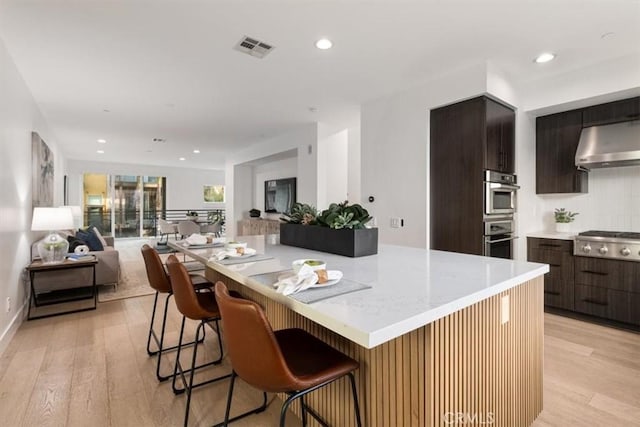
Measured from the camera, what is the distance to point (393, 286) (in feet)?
3.96

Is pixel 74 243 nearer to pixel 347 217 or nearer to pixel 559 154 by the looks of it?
pixel 347 217

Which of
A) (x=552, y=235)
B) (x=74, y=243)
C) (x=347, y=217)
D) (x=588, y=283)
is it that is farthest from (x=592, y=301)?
(x=74, y=243)

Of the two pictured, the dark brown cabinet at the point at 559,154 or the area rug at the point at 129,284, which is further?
the area rug at the point at 129,284

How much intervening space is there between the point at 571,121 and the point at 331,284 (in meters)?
3.81

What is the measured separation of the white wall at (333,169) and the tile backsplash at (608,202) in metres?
3.17

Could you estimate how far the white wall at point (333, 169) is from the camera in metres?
5.40

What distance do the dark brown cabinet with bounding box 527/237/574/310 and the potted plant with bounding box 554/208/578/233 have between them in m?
0.46

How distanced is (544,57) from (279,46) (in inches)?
97.4

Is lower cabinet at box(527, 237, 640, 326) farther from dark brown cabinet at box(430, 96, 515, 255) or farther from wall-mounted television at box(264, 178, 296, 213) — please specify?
wall-mounted television at box(264, 178, 296, 213)

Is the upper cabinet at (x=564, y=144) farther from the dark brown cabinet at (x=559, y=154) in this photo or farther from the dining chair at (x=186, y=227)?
the dining chair at (x=186, y=227)

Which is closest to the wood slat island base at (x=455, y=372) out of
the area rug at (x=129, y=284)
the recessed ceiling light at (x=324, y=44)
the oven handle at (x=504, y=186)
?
the oven handle at (x=504, y=186)

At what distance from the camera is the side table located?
340 centimetres

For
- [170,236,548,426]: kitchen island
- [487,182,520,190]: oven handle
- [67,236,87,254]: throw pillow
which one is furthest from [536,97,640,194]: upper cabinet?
[67,236,87,254]: throw pillow

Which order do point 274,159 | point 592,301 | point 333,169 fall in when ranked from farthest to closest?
point 274,159 < point 333,169 < point 592,301
